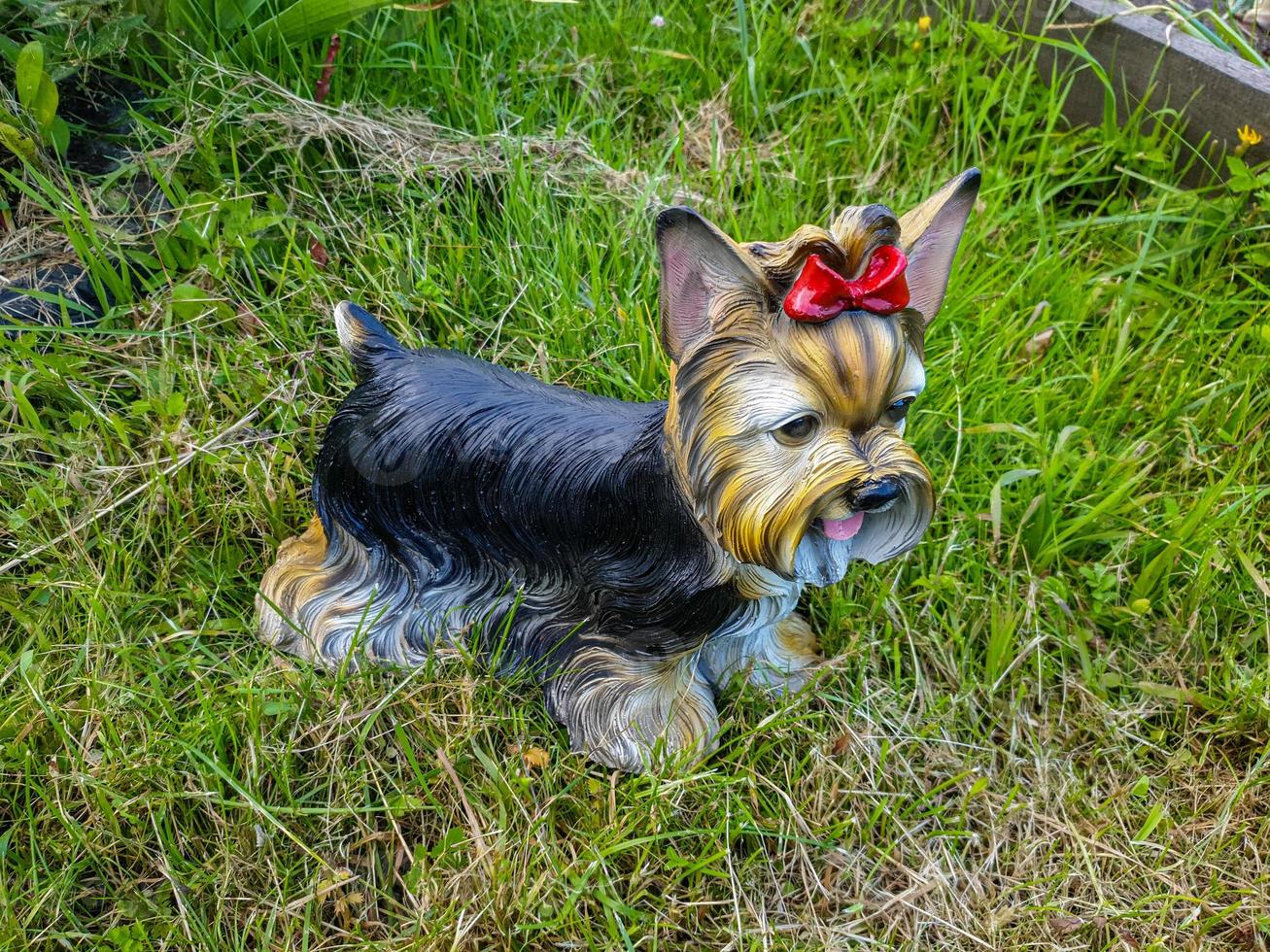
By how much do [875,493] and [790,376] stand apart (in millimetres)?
207

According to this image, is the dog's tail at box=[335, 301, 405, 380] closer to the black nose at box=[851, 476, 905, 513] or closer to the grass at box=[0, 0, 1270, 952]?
the grass at box=[0, 0, 1270, 952]

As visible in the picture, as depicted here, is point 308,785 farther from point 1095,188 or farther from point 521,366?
point 1095,188

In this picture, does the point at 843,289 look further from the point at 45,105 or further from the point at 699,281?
the point at 45,105

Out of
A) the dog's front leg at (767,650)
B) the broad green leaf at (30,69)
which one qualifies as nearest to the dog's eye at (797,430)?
the dog's front leg at (767,650)

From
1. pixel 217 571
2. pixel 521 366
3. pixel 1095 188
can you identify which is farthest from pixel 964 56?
pixel 217 571

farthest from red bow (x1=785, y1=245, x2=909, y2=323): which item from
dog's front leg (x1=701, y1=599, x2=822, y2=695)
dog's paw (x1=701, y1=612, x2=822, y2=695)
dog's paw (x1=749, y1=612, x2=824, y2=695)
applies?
dog's paw (x1=749, y1=612, x2=824, y2=695)

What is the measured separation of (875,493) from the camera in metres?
1.58

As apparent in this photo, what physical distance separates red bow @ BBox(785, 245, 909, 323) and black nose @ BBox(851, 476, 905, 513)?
9.5 inches

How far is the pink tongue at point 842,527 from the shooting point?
5.61ft

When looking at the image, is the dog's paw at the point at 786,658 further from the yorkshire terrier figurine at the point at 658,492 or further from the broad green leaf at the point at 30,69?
the broad green leaf at the point at 30,69

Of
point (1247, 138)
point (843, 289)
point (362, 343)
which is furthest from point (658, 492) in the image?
point (1247, 138)

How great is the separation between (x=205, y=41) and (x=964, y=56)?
2.20m

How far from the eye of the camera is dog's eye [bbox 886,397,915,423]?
163cm

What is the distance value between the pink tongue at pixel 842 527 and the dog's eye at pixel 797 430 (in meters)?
0.18
